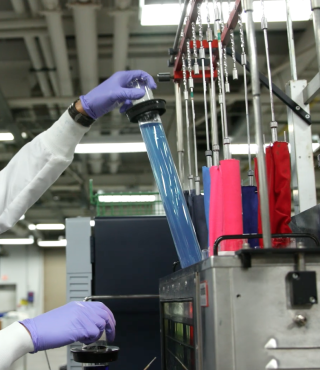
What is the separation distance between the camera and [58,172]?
1.42 m

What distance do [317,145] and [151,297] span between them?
12.4 ft

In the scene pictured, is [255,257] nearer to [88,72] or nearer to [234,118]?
[88,72]

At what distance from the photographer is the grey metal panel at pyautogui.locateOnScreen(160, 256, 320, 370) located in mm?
647

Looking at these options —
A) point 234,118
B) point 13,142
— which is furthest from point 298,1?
point 13,142

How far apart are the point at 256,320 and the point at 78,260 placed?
123 cm

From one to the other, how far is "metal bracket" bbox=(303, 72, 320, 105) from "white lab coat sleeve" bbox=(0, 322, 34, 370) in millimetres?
882

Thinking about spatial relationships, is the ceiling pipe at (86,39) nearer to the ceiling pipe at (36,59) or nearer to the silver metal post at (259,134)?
the ceiling pipe at (36,59)

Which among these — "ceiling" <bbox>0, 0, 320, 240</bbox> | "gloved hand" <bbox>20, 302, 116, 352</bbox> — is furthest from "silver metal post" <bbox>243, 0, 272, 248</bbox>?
"ceiling" <bbox>0, 0, 320, 240</bbox>

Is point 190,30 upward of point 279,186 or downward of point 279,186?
upward

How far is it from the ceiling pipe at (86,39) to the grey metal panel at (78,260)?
155cm

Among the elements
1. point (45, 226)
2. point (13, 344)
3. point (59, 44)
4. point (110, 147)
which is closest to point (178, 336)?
point (13, 344)

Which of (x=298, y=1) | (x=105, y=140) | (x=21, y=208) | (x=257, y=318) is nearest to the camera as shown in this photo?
(x=257, y=318)

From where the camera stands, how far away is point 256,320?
0.65 m

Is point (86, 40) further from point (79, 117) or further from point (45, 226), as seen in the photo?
point (45, 226)
